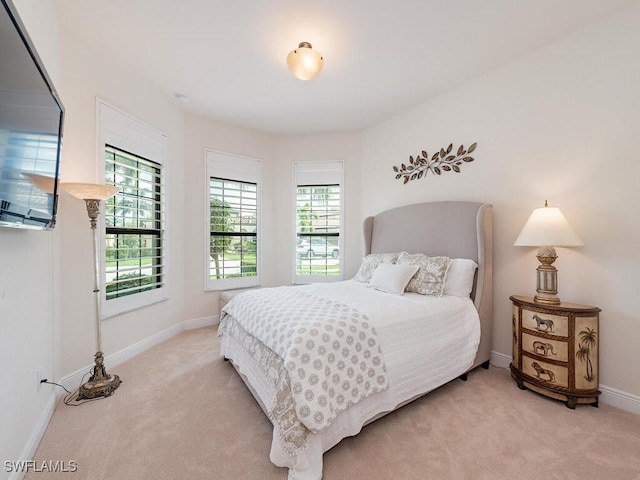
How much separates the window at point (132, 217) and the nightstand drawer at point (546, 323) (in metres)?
3.65

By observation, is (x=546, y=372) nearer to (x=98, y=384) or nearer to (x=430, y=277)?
(x=430, y=277)

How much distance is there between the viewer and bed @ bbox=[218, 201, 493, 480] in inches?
54.7

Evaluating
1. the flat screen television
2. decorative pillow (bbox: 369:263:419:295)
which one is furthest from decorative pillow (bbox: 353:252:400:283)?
the flat screen television

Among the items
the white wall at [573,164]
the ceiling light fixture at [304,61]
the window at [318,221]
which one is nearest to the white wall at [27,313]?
the ceiling light fixture at [304,61]

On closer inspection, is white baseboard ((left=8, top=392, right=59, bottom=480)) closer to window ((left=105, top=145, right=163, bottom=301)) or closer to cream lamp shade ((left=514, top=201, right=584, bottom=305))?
window ((left=105, top=145, right=163, bottom=301))

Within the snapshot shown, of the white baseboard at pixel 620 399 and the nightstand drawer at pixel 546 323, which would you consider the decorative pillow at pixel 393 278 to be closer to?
the nightstand drawer at pixel 546 323

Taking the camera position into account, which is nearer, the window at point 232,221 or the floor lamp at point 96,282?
the floor lamp at point 96,282

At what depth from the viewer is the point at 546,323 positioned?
2.05m

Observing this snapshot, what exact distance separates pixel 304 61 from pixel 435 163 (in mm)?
1910

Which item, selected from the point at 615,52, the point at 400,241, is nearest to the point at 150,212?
the point at 400,241

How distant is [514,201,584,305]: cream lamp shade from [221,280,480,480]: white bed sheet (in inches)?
22.0

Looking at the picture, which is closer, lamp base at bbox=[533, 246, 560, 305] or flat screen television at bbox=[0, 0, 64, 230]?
flat screen television at bbox=[0, 0, 64, 230]

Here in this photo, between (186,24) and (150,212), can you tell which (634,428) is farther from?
(150,212)

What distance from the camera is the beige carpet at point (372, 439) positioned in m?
1.42
